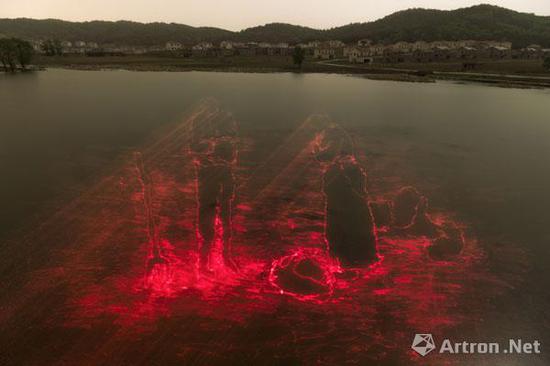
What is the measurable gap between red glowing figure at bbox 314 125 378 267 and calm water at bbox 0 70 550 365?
62.6 inches

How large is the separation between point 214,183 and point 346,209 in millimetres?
10656

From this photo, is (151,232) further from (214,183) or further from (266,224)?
(214,183)

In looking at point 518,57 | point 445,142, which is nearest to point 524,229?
point 445,142

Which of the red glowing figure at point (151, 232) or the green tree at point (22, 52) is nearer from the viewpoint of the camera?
the red glowing figure at point (151, 232)

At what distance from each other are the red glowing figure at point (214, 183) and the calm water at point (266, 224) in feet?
4.49

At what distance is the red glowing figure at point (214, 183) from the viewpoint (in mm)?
20703

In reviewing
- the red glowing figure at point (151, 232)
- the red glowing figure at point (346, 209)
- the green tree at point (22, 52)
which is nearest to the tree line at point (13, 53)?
the green tree at point (22, 52)

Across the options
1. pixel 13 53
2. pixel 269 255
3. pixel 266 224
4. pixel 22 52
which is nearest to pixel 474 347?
pixel 269 255

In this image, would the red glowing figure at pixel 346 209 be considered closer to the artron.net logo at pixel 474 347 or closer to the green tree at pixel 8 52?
the artron.net logo at pixel 474 347

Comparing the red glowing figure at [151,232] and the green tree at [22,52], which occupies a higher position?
the green tree at [22,52]

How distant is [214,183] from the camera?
2920cm

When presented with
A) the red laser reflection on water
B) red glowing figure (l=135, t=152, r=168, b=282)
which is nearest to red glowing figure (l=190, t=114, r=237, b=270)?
the red laser reflection on water

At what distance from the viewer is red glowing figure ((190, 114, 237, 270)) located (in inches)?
815

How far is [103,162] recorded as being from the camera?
111 ft
